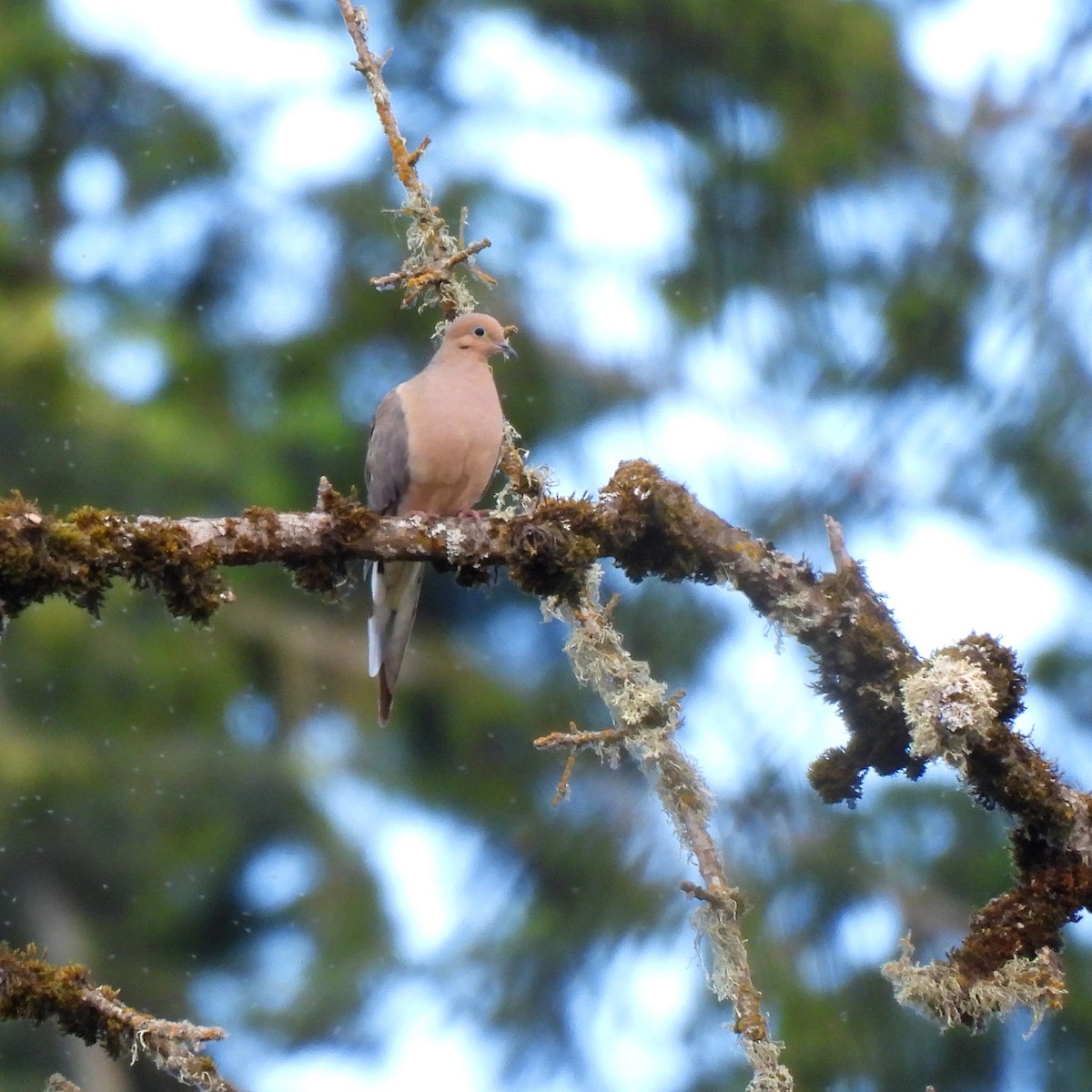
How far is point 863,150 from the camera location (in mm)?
7230

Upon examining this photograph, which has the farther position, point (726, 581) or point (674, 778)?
point (674, 778)

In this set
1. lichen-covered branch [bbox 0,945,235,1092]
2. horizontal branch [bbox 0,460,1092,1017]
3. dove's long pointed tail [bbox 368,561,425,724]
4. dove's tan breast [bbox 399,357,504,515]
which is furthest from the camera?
dove's long pointed tail [bbox 368,561,425,724]

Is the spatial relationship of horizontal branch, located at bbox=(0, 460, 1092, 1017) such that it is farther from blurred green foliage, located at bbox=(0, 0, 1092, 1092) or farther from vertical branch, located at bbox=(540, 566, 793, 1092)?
blurred green foliage, located at bbox=(0, 0, 1092, 1092)

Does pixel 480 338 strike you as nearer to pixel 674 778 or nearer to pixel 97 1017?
pixel 674 778

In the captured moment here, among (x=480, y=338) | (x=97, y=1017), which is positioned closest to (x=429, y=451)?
(x=480, y=338)

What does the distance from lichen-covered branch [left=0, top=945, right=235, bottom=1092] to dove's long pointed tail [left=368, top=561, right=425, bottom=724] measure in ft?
5.69

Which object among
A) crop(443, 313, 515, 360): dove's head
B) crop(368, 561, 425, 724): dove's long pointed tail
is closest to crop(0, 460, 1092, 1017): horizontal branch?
crop(368, 561, 425, 724): dove's long pointed tail

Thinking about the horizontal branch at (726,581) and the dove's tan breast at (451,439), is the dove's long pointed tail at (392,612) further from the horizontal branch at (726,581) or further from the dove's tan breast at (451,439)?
the horizontal branch at (726,581)

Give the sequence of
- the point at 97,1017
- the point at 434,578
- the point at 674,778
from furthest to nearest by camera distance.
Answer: the point at 434,578, the point at 674,778, the point at 97,1017

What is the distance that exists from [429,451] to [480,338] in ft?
1.46

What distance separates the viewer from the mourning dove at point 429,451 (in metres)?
3.68

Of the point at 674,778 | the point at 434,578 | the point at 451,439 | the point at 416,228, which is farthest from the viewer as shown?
the point at 434,578

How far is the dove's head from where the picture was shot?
394 cm

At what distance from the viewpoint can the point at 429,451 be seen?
3.69 m
